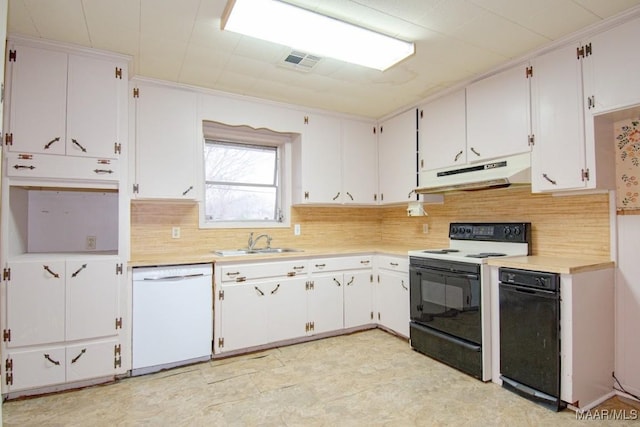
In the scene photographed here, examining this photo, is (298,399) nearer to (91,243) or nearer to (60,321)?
(60,321)

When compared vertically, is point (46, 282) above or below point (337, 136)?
below

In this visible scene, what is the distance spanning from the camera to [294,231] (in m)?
4.11

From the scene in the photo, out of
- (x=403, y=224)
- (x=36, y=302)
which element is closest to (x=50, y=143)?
(x=36, y=302)

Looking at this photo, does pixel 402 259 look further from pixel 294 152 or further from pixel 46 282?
pixel 46 282

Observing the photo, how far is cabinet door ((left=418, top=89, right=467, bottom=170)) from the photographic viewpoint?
128 inches

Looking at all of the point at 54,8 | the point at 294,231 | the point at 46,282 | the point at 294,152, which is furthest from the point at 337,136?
the point at 46,282

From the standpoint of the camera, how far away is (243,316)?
317 cm

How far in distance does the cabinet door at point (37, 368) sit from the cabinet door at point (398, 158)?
3.25 m

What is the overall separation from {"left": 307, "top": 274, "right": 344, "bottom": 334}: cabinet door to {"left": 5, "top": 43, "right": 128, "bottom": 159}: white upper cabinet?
6.75 feet

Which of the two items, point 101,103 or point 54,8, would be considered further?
point 101,103

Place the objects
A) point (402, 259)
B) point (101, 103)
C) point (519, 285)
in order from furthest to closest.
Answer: point (402, 259), point (101, 103), point (519, 285)

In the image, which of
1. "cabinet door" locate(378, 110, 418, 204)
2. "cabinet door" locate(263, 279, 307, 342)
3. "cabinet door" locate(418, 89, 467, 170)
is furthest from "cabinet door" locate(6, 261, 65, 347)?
"cabinet door" locate(418, 89, 467, 170)

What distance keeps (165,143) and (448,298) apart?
2.73 metres

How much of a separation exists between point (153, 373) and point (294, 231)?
6.34 feet
